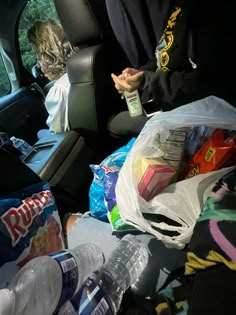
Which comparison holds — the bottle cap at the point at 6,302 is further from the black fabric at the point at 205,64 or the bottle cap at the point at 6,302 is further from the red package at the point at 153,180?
the black fabric at the point at 205,64

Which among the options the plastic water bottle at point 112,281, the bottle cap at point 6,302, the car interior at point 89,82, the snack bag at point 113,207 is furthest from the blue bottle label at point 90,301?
the car interior at point 89,82

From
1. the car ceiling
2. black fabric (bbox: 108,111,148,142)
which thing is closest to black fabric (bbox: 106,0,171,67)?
black fabric (bbox: 108,111,148,142)

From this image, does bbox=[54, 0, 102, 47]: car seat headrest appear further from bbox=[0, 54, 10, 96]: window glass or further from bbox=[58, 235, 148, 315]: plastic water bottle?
bbox=[58, 235, 148, 315]: plastic water bottle

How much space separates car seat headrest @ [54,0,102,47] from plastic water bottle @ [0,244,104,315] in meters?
0.93

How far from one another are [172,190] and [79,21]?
0.84 meters

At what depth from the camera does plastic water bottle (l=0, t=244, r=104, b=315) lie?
574 millimetres

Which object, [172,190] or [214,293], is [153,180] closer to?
[172,190]

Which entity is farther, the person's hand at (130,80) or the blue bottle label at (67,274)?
the person's hand at (130,80)

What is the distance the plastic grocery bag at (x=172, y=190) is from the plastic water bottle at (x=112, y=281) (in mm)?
99

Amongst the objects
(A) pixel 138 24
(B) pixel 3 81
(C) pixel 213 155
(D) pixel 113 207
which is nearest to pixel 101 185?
(D) pixel 113 207

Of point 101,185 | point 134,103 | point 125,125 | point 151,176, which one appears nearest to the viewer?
point 151,176

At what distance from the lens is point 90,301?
0.62 meters

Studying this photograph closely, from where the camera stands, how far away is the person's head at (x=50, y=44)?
5.86 feet

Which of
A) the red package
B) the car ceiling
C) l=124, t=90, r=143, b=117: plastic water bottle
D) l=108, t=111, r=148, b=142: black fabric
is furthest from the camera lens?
the car ceiling
